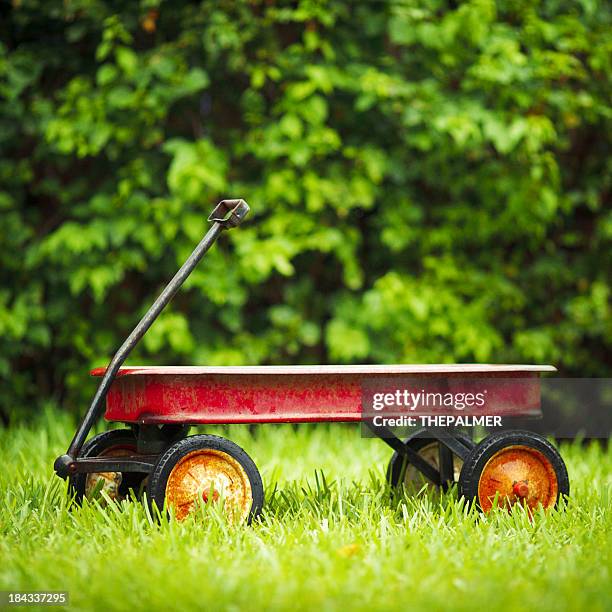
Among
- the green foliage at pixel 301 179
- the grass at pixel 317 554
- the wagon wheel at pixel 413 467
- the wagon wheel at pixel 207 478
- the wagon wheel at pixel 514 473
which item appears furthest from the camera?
the green foliage at pixel 301 179

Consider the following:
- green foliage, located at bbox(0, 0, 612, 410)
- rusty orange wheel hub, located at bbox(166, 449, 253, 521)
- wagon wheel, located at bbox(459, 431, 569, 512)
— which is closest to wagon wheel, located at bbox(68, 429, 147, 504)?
rusty orange wheel hub, located at bbox(166, 449, 253, 521)

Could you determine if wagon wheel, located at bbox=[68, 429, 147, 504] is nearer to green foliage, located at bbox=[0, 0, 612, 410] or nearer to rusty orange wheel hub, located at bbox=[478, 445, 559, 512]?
rusty orange wheel hub, located at bbox=[478, 445, 559, 512]

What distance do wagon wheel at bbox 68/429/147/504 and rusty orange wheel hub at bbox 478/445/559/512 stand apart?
1.06 metres

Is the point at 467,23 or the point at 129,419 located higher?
the point at 467,23

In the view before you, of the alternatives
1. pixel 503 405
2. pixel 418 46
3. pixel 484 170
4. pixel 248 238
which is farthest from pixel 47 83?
pixel 503 405

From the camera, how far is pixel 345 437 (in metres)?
4.59

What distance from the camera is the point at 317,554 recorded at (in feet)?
7.22

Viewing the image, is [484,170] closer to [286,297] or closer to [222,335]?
[286,297]

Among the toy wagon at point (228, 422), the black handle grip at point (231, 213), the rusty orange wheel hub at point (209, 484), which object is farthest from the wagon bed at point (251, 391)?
the black handle grip at point (231, 213)

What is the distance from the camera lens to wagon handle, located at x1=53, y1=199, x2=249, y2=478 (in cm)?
262

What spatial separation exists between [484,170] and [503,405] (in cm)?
222

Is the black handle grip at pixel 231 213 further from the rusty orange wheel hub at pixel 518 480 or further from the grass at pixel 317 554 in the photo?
the rusty orange wheel hub at pixel 518 480

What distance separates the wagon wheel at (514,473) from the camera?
272cm

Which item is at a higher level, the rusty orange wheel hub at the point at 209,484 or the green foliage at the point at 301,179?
the green foliage at the point at 301,179
